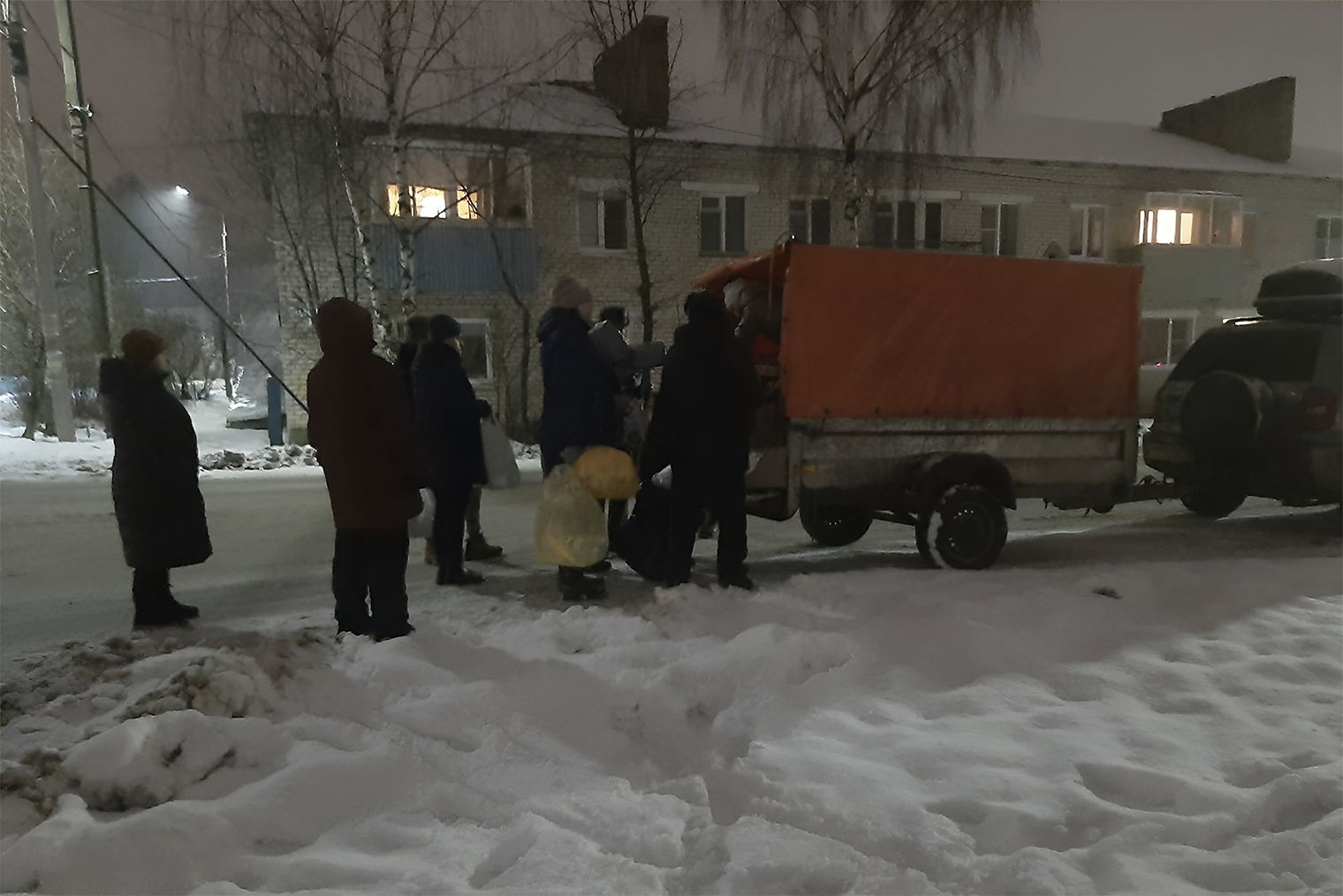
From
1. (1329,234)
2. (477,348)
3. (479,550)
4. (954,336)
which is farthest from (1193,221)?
(479,550)

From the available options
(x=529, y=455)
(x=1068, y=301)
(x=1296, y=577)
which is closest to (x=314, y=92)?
(x=529, y=455)

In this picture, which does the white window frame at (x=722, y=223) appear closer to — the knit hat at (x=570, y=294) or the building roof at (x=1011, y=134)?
the building roof at (x=1011, y=134)

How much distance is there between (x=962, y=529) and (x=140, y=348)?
17.4ft

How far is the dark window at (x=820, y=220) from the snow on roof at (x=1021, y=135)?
7.64 ft

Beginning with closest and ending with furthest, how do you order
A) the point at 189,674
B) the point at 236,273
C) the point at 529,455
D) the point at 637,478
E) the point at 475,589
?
the point at 189,674, the point at 637,478, the point at 475,589, the point at 529,455, the point at 236,273

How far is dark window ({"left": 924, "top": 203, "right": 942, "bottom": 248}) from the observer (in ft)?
69.5

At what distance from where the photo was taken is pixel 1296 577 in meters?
5.08

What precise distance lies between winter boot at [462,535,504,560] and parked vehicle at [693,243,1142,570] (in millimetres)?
2231

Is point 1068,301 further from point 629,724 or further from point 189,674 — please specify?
point 189,674

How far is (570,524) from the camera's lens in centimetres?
472

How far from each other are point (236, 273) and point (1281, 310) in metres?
41.8

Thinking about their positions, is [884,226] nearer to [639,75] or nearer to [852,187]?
[852,187]

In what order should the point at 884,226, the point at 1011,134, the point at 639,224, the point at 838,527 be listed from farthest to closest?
the point at 1011,134 → the point at 884,226 → the point at 639,224 → the point at 838,527

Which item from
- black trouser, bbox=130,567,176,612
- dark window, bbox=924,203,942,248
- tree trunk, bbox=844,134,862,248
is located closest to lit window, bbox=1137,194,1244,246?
dark window, bbox=924,203,942,248
